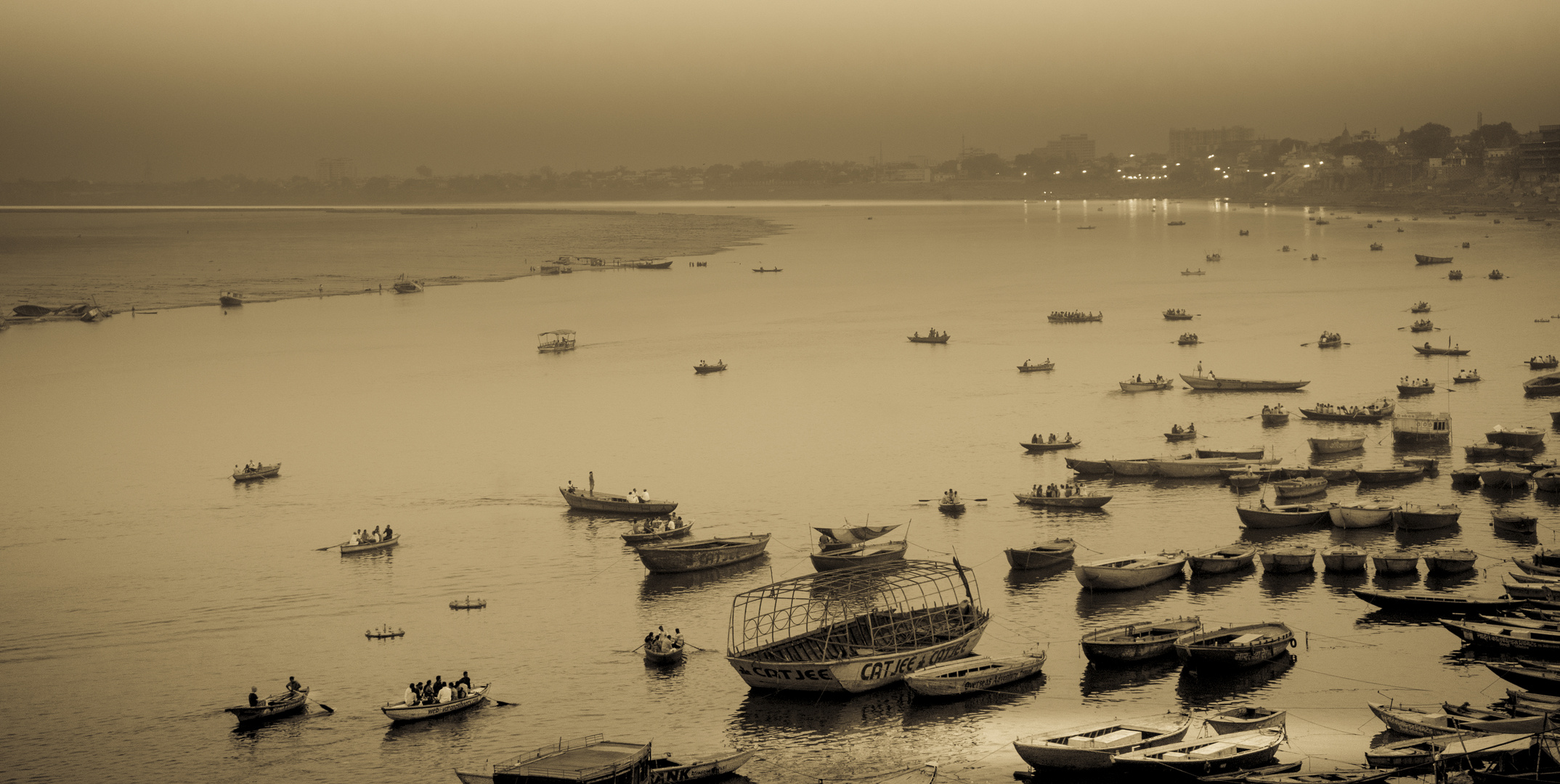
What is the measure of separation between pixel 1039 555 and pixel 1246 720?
30.3 feet

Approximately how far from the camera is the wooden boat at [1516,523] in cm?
2761

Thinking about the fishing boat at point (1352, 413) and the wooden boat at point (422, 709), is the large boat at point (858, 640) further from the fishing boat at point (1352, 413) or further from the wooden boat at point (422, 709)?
the fishing boat at point (1352, 413)

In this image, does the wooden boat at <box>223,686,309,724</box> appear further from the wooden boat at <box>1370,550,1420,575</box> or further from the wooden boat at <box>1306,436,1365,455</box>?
the wooden boat at <box>1306,436,1365,455</box>

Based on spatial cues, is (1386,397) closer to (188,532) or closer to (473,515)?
(473,515)

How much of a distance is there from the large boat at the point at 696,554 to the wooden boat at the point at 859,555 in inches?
55.0

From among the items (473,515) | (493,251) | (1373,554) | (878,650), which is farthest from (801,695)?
(493,251)

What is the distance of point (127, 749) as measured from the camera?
20.0 metres

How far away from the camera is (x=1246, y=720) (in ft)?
58.7

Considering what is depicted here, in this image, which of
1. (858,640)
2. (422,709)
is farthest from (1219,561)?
(422,709)

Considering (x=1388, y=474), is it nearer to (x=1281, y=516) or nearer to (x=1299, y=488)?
(x=1299, y=488)

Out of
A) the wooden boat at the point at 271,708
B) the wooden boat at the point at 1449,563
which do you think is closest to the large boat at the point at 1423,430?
the wooden boat at the point at 1449,563

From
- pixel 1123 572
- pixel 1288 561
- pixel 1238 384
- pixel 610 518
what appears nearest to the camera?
pixel 1123 572

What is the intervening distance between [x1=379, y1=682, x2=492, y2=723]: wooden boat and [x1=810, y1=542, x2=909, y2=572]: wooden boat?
8.64 meters

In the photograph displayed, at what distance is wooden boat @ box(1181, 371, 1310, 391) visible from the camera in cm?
4659
